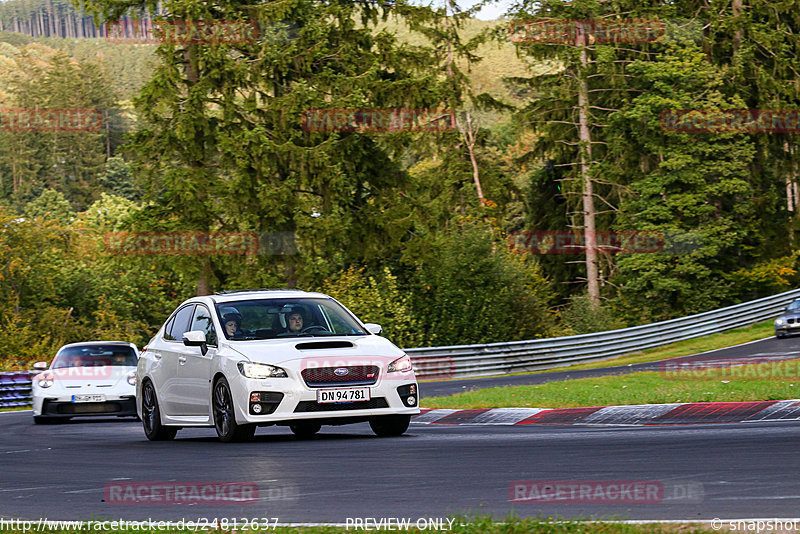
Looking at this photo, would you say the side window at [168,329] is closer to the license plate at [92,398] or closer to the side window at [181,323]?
the side window at [181,323]

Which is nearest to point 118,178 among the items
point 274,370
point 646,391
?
point 646,391

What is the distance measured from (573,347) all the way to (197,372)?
32314 millimetres

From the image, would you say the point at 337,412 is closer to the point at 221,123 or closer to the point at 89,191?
the point at 221,123

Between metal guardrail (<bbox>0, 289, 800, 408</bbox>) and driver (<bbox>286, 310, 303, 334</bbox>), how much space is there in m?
26.5

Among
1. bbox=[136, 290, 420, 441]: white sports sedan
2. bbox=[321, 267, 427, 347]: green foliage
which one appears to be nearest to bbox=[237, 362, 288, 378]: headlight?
bbox=[136, 290, 420, 441]: white sports sedan

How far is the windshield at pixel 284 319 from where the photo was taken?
14312mm

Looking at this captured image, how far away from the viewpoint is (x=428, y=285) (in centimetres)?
5122

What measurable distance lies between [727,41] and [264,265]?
24.5m

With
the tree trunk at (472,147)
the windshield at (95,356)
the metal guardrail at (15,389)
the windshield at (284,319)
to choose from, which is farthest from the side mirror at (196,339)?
the tree trunk at (472,147)

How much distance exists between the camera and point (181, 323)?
51.4 ft

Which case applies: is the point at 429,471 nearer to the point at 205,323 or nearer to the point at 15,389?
the point at 205,323

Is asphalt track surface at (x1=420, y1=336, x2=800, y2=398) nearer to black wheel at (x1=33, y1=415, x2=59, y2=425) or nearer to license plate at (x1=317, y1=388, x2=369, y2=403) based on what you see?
black wheel at (x1=33, y1=415, x2=59, y2=425)

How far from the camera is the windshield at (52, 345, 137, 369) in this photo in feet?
76.5

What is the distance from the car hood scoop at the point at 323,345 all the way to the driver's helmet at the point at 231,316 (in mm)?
1218
